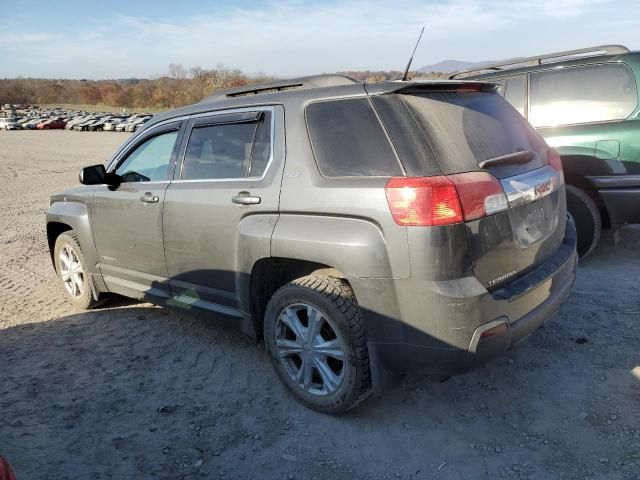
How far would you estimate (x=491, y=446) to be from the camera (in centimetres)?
271

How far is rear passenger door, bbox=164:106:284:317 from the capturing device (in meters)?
3.13

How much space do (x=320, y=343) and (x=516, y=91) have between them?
153 inches

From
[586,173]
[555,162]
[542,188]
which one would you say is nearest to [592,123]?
[586,173]

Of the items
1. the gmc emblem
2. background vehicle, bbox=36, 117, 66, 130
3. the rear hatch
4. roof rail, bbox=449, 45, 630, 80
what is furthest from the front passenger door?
background vehicle, bbox=36, 117, 66, 130

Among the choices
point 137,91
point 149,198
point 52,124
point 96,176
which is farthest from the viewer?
point 137,91

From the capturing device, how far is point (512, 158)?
2891 millimetres

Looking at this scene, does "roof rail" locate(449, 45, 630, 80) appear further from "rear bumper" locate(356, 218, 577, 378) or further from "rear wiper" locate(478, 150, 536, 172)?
"rear bumper" locate(356, 218, 577, 378)

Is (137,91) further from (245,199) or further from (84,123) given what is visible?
(245,199)

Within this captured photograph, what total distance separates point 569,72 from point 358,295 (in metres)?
3.88

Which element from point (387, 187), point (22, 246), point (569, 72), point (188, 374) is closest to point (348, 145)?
point (387, 187)

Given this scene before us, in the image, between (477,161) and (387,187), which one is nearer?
(387,187)

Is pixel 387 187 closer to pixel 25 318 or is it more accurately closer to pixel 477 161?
pixel 477 161

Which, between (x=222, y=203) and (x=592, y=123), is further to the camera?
(x=592, y=123)

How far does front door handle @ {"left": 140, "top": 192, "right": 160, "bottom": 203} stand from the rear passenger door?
0.47ft
